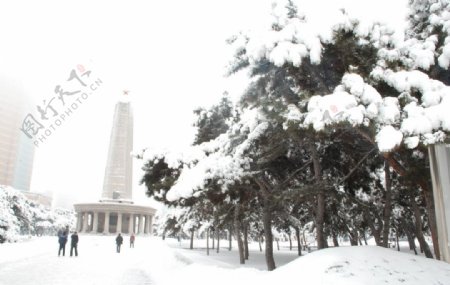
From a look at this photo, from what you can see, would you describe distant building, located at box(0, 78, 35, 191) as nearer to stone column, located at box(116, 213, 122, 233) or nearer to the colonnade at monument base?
the colonnade at monument base

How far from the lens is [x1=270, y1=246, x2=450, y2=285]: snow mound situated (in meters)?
7.18

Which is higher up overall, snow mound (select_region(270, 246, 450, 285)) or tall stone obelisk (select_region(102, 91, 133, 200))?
tall stone obelisk (select_region(102, 91, 133, 200))

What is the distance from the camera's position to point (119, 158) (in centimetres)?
5944

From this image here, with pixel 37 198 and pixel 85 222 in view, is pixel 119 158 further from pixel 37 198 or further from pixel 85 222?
pixel 37 198

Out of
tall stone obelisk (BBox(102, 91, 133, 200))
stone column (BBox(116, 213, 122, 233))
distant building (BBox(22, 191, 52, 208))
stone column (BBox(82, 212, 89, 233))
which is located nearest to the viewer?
tall stone obelisk (BBox(102, 91, 133, 200))

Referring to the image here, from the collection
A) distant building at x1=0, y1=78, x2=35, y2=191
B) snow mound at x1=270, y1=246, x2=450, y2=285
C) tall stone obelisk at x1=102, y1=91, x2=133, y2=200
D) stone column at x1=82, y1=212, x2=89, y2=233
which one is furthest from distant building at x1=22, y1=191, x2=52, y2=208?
snow mound at x1=270, y1=246, x2=450, y2=285

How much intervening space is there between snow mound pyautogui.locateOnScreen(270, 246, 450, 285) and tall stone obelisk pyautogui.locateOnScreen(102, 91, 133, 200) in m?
53.2

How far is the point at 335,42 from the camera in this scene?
7.30m

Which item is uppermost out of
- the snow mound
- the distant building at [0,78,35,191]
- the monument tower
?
the distant building at [0,78,35,191]

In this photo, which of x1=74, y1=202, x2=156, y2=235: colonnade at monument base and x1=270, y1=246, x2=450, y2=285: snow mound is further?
x1=74, y1=202, x2=156, y2=235: colonnade at monument base

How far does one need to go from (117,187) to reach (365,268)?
56.3 metres

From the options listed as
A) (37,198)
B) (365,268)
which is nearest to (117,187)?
(365,268)

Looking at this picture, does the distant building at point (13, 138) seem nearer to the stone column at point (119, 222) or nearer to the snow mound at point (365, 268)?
the stone column at point (119, 222)

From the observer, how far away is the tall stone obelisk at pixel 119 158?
5944 cm
